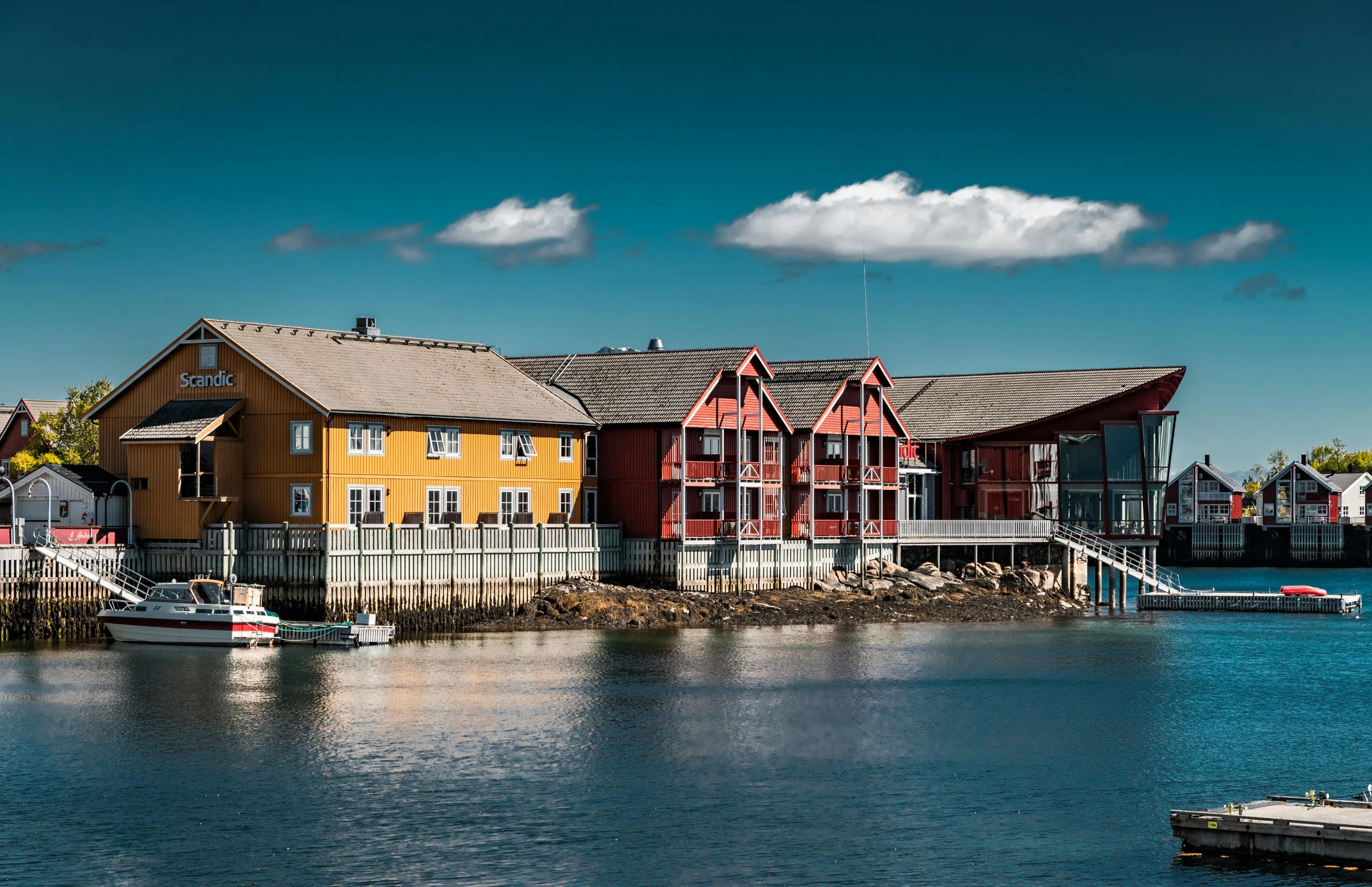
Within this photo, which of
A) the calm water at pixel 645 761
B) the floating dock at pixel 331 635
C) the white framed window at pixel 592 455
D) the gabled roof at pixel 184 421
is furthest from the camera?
the white framed window at pixel 592 455

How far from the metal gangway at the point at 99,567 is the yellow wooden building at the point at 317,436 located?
6.70 ft

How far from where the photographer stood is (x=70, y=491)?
215 feet

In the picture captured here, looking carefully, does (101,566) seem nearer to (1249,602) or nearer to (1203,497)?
(1249,602)

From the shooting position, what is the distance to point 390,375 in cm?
6881

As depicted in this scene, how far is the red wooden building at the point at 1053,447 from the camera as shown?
290 feet

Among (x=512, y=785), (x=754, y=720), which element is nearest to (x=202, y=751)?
(x=512, y=785)

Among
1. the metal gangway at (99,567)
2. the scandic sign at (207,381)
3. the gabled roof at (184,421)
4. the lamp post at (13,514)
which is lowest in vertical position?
the metal gangway at (99,567)

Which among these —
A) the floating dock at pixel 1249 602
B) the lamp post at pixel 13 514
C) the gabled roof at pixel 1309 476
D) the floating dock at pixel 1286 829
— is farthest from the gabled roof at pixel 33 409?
the gabled roof at pixel 1309 476

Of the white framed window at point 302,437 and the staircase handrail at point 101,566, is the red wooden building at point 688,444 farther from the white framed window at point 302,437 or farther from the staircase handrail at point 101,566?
the staircase handrail at point 101,566

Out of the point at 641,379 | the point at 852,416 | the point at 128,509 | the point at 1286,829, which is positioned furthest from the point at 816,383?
the point at 1286,829

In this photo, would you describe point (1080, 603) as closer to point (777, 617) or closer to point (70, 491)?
point (777, 617)

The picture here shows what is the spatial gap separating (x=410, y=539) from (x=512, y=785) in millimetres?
30408

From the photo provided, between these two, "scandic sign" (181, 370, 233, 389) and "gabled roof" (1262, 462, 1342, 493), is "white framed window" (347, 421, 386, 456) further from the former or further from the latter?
"gabled roof" (1262, 462, 1342, 493)

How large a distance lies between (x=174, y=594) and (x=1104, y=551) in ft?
174
